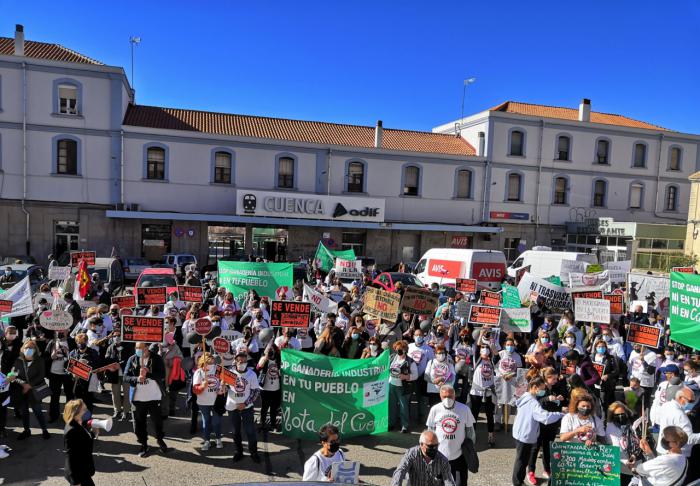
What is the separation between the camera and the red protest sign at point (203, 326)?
9.02 meters

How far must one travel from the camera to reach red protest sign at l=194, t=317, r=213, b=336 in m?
9.02

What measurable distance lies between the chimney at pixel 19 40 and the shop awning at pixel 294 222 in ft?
31.1

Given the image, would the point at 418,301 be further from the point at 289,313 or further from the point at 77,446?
the point at 77,446

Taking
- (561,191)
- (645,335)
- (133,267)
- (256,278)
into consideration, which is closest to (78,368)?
(256,278)

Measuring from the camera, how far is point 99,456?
716cm

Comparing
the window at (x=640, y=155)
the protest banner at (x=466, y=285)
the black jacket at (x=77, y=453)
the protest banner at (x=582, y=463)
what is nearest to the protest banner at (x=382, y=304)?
the protest banner at (x=466, y=285)

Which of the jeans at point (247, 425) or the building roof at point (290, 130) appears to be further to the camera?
the building roof at point (290, 130)

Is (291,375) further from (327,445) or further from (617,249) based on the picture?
(617,249)

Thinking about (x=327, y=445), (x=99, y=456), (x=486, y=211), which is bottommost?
(x=99, y=456)

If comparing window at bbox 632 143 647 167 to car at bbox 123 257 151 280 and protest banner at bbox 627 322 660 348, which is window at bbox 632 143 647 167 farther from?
car at bbox 123 257 151 280

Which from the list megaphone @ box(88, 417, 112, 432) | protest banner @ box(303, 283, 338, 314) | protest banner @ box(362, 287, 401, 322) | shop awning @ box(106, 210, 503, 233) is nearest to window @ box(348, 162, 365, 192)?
shop awning @ box(106, 210, 503, 233)

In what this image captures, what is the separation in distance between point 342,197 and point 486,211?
10.4 meters

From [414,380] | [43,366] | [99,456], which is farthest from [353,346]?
[43,366]

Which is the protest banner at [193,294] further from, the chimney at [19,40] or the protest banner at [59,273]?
the chimney at [19,40]
